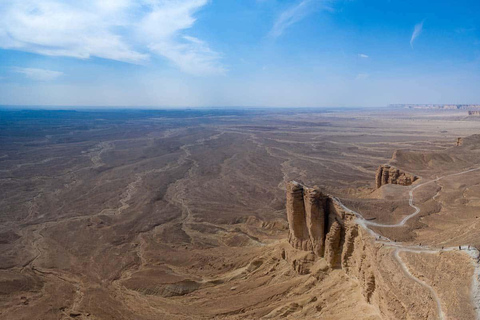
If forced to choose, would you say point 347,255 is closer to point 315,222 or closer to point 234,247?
point 315,222

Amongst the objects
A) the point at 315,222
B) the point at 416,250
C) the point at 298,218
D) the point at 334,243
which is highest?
the point at 416,250

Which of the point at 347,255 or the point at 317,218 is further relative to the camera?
the point at 317,218

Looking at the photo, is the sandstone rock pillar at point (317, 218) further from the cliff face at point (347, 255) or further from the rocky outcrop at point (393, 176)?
the rocky outcrop at point (393, 176)

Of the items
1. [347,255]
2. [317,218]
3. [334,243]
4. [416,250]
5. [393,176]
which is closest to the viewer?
[416,250]

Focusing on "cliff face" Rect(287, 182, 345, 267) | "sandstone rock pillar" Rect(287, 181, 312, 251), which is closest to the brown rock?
"cliff face" Rect(287, 182, 345, 267)

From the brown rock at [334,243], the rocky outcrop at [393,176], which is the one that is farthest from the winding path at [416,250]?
the rocky outcrop at [393,176]

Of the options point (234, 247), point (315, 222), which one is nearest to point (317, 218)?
point (315, 222)

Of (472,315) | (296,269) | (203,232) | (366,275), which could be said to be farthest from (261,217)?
(472,315)

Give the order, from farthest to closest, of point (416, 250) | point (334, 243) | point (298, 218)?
point (298, 218) → point (334, 243) → point (416, 250)
